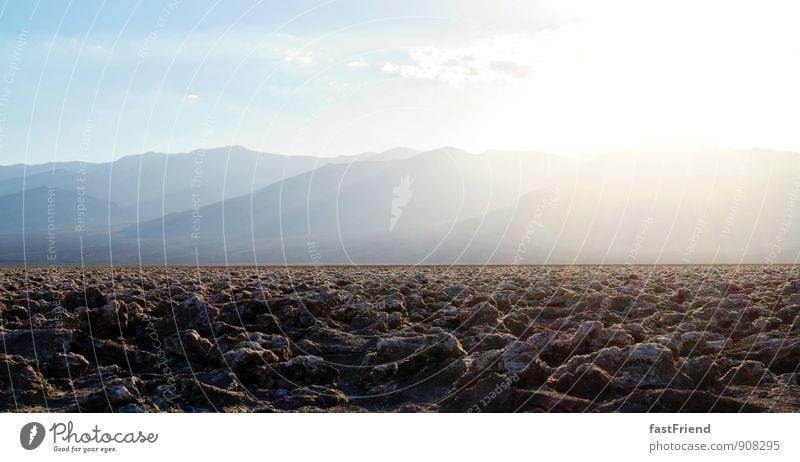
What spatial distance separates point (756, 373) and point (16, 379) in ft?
41.1

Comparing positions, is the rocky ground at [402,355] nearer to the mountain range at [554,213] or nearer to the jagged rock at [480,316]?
the jagged rock at [480,316]

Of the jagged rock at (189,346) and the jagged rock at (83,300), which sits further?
the jagged rock at (83,300)

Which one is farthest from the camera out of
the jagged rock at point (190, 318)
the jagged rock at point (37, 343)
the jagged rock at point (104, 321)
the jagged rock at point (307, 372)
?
the jagged rock at point (190, 318)

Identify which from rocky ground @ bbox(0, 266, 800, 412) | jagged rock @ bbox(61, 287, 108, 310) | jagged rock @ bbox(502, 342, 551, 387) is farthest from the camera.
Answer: jagged rock @ bbox(61, 287, 108, 310)

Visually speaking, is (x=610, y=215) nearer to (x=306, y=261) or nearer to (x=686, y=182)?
(x=686, y=182)

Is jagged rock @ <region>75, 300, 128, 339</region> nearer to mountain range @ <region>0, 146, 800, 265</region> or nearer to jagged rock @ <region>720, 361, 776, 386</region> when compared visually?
jagged rock @ <region>720, 361, 776, 386</region>

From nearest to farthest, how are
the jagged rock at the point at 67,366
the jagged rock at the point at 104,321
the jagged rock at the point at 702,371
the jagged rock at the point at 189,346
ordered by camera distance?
the jagged rock at the point at 702,371
the jagged rock at the point at 67,366
the jagged rock at the point at 189,346
the jagged rock at the point at 104,321

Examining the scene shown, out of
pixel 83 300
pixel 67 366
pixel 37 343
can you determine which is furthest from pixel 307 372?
pixel 83 300

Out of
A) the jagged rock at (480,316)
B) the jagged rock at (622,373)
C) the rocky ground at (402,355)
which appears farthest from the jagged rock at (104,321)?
the jagged rock at (622,373)

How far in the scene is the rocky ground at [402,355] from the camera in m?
10.2

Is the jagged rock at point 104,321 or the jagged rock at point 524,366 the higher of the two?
the jagged rock at point 104,321

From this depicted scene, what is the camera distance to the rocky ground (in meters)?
10.2

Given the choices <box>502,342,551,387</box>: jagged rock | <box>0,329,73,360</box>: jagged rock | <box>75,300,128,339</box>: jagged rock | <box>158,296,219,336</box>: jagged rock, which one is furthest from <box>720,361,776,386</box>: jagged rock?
<box>75,300,128,339</box>: jagged rock

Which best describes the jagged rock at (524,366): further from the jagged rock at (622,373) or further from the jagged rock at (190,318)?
the jagged rock at (190,318)
